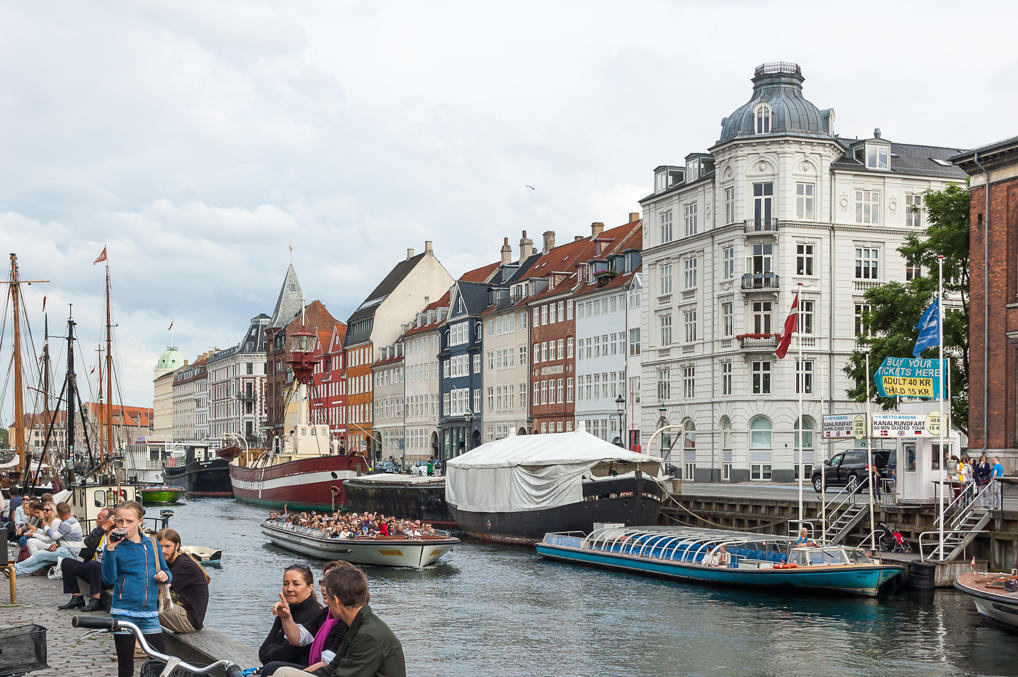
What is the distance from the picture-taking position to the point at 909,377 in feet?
105

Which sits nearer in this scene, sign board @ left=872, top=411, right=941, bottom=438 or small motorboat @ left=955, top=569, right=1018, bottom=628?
small motorboat @ left=955, top=569, right=1018, bottom=628

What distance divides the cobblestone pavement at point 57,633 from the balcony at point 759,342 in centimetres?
4552

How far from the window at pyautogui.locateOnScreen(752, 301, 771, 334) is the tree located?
16.3m

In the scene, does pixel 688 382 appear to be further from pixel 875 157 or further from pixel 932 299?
pixel 932 299

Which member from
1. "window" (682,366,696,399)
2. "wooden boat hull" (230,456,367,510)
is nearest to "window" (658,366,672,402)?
"window" (682,366,696,399)

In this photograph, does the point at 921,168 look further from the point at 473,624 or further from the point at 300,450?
the point at 473,624

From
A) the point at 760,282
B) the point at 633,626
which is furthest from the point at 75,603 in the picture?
the point at 760,282

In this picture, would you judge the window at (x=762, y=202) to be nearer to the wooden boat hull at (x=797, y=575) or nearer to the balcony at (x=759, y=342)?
the balcony at (x=759, y=342)

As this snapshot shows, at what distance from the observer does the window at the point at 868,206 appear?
214ft

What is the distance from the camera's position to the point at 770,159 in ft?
211

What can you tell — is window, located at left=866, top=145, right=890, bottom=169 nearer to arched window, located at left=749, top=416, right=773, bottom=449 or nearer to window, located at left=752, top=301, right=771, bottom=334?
window, located at left=752, top=301, right=771, bottom=334

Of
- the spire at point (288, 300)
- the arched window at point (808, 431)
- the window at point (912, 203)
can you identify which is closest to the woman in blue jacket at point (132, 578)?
the arched window at point (808, 431)

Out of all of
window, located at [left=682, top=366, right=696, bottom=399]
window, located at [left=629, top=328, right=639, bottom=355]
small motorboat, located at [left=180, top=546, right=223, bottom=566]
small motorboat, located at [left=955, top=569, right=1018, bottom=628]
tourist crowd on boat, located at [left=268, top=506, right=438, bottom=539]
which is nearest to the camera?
small motorboat, located at [left=955, top=569, right=1018, bottom=628]

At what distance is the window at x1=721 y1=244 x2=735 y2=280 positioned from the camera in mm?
65344
